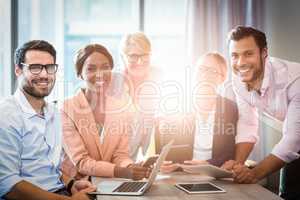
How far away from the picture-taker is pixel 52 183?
2.39 meters

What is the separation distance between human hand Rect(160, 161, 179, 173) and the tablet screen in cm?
34

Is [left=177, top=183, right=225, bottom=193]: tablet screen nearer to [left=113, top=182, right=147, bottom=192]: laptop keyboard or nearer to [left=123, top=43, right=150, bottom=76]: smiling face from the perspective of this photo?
[left=113, top=182, right=147, bottom=192]: laptop keyboard

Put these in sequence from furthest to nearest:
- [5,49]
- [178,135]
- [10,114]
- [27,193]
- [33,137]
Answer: [5,49], [178,135], [33,137], [10,114], [27,193]

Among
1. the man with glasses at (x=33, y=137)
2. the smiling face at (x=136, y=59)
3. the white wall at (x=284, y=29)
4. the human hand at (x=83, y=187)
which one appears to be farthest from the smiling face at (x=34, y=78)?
the white wall at (x=284, y=29)

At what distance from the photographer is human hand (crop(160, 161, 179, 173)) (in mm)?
2488

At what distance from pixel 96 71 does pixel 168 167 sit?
781mm

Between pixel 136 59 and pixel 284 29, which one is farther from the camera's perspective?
pixel 136 59

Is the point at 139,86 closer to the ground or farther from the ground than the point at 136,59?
closer to the ground

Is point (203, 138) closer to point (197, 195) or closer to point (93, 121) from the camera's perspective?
point (93, 121)

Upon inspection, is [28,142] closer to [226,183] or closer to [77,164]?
[77,164]

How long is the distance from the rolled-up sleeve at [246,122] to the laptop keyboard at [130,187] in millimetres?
1018

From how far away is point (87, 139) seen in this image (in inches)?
108

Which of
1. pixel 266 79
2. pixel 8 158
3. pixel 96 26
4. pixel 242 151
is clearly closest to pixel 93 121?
pixel 8 158

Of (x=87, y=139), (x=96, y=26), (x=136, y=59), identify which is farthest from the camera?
(x=96, y=26)
